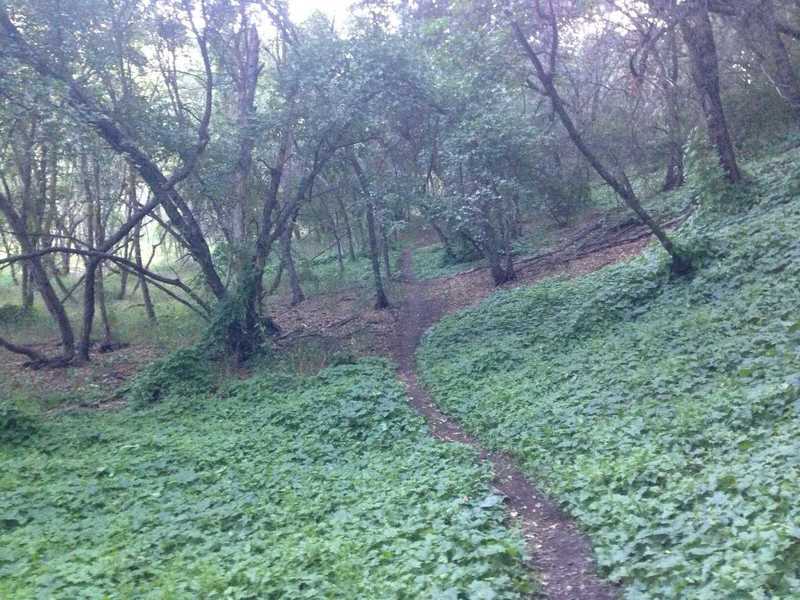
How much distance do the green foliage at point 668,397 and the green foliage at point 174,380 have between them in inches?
165

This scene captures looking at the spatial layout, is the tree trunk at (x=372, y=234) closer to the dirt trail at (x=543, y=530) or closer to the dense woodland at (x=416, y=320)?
the dense woodland at (x=416, y=320)

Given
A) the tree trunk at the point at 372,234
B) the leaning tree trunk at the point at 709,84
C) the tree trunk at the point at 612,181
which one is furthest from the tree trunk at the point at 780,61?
the tree trunk at the point at 372,234

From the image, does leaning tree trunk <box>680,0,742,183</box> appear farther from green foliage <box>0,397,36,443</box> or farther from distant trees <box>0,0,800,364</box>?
green foliage <box>0,397,36,443</box>

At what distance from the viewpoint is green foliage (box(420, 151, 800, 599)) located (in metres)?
5.43

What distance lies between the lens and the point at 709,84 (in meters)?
15.2

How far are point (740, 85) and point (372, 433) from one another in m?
15.3

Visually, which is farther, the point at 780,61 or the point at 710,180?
the point at 780,61

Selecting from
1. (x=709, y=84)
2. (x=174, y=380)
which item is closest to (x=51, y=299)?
(x=174, y=380)

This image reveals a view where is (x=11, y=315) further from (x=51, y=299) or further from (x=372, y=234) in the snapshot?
(x=372, y=234)

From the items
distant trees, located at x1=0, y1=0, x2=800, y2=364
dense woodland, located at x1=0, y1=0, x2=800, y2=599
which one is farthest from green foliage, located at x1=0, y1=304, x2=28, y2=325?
distant trees, located at x1=0, y1=0, x2=800, y2=364

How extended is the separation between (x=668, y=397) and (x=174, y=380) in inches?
346

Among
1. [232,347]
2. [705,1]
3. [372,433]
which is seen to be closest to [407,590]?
[372,433]

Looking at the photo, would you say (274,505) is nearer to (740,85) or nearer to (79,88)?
(79,88)

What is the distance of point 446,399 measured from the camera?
11.7 m
